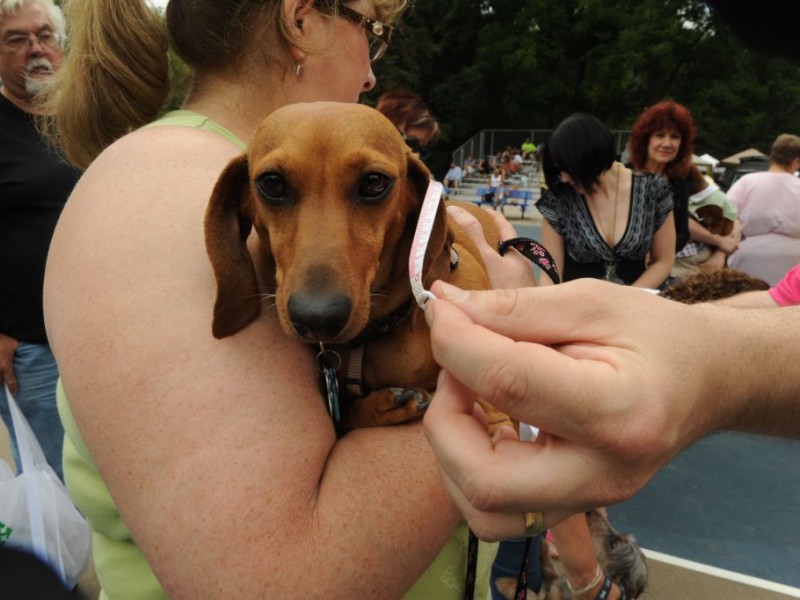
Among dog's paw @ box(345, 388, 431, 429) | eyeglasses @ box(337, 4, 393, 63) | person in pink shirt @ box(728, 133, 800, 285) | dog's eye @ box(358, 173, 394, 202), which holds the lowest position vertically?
person in pink shirt @ box(728, 133, 800, 285)

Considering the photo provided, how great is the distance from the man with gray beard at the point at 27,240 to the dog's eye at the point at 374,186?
2254 millimetres

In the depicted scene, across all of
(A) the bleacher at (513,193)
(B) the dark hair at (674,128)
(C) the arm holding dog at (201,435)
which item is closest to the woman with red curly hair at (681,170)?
(B) the dark hair at (674,128)

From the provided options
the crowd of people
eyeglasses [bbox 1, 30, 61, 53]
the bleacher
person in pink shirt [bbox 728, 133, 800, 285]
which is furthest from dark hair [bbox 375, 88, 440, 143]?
the bleacher

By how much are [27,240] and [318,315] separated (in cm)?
256

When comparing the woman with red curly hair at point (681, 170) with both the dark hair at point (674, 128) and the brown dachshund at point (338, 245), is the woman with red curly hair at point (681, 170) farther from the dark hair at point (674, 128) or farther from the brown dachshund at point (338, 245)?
the brown dachshund at point (338, 245)

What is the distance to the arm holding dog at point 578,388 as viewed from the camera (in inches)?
25.0

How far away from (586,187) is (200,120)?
3.03 metres

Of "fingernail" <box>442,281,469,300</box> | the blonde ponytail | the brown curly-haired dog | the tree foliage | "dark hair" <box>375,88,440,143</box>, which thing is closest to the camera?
"fingernail" <box>442,281,469,300</box>

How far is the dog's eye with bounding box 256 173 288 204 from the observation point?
1.19 meters

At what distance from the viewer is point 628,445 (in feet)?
2.08

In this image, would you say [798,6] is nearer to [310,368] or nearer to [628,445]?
[628,445]

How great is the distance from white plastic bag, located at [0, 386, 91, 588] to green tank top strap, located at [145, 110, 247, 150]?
1635 mm

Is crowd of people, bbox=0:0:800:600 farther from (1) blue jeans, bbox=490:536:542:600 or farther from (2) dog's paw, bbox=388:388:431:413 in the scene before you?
(1) blue jeans, bbox=490:536:542:600

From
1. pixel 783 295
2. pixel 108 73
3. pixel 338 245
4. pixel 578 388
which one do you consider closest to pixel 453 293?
pixel 578 388
